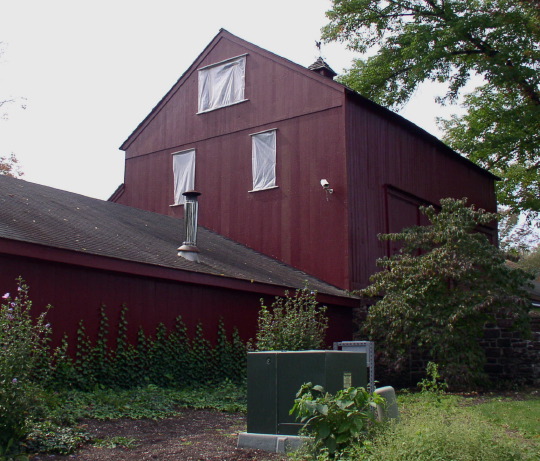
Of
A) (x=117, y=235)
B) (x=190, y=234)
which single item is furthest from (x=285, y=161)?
(x=117, y=235)

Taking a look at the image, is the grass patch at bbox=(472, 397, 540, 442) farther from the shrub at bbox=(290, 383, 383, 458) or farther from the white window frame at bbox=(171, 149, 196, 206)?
the white window frame at bbox=(171, 149, 196, 206)

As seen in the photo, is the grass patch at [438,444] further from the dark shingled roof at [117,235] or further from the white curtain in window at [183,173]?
the white curtain in window at [183,173]

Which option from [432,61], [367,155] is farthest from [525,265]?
[367,155]

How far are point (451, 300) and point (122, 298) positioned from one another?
6.01 m

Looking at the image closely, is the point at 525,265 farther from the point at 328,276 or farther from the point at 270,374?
the point at 270,374

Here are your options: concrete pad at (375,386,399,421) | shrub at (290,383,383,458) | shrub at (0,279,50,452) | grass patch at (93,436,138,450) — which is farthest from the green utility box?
shrub at (0,279,50,452)

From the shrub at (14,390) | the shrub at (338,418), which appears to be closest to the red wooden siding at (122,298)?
the shrub at (14,390)

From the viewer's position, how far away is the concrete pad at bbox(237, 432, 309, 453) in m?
6.40

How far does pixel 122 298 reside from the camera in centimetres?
1078

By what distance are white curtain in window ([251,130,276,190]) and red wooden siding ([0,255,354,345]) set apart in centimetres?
434

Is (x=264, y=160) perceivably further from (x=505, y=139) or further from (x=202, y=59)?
(x=505, y=139)

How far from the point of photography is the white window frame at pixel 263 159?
1700 centimetres

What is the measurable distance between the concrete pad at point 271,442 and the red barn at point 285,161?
347 inches

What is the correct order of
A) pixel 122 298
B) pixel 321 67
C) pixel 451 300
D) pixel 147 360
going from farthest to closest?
pixel 321 67 < pixel 451 300 < pixel 147 360 < pixel 122 298
